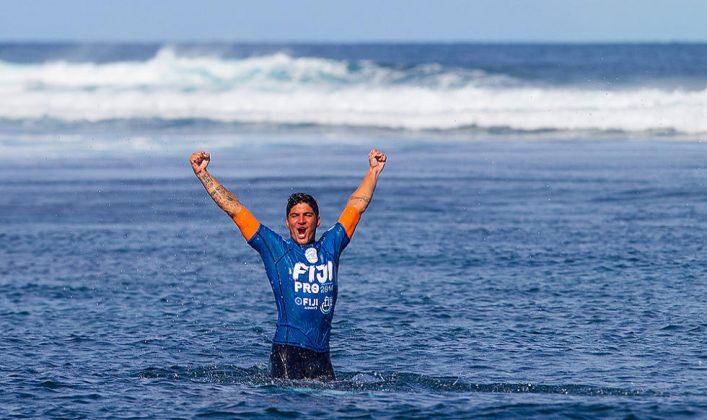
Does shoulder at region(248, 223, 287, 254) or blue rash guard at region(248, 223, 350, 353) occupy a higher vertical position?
shoulder at region(248, 223, 287, 254)

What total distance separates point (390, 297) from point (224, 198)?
15.2ft

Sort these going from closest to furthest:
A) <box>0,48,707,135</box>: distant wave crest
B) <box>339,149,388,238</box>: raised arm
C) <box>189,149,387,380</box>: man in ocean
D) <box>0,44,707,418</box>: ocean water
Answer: <box>189,149,387,380</box>: man in ocean, <box>339,149,388,238</box>: raised arm, <box>0,44,707,418</box>: ocean water, <box>0,48,707,135</box>: distant wave crest

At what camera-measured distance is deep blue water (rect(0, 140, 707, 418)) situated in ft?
31.1

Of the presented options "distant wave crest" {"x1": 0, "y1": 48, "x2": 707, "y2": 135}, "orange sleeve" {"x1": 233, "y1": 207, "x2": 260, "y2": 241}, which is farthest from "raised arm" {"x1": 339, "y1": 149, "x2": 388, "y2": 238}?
"distant wave crest" {"x1": 0, "y1": 48, "x2": 707, "y2": 135}

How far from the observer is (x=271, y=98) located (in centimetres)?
4891

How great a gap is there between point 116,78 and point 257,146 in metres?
31.4

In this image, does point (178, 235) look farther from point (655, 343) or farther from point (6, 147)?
point (6, 147)

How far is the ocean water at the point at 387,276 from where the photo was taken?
31.5ft

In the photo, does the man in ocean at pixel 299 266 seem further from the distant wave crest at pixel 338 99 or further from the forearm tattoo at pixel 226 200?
the distant wave crest at pixel 338 99

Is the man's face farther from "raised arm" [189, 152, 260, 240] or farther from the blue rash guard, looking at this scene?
"raised arm" [189, 152, 260, 240]

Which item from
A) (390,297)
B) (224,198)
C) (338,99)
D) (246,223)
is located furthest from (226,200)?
(338,99)

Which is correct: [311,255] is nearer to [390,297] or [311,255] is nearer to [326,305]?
[326,305]

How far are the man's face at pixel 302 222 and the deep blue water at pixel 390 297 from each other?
112cm

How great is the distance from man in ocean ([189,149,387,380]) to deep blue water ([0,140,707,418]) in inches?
13.0
